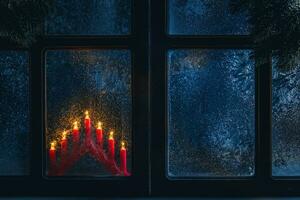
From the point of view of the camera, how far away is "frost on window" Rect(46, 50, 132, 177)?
11.7 ft

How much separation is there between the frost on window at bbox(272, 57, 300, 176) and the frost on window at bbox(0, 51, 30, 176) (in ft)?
6.04

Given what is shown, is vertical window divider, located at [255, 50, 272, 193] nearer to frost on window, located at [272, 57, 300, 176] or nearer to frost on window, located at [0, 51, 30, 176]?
frost on window, located at [272, 57, 300, 176]

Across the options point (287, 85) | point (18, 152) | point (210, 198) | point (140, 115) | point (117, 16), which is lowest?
point (210, 198)

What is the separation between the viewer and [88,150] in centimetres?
358

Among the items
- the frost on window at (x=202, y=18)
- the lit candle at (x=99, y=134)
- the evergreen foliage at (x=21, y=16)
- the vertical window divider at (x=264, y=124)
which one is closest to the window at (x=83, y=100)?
the lit candle at (x=99, y=134)

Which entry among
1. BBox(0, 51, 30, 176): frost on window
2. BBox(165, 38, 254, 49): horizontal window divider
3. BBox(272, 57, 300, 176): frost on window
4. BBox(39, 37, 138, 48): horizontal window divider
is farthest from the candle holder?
BBox(272, 57, 300, 176): frost on window

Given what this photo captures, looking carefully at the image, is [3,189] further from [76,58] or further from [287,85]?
[287,85]

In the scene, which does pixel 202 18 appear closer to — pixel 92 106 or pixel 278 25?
pixel 92 106

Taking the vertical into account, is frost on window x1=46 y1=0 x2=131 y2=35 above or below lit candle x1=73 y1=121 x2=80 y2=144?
above

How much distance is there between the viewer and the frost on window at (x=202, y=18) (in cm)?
355

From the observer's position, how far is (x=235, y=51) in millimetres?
3555

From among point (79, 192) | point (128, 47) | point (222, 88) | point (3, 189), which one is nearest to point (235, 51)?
point (222, 88)

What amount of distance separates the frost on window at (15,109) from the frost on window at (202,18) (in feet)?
3.76

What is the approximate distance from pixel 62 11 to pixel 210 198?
176cm
